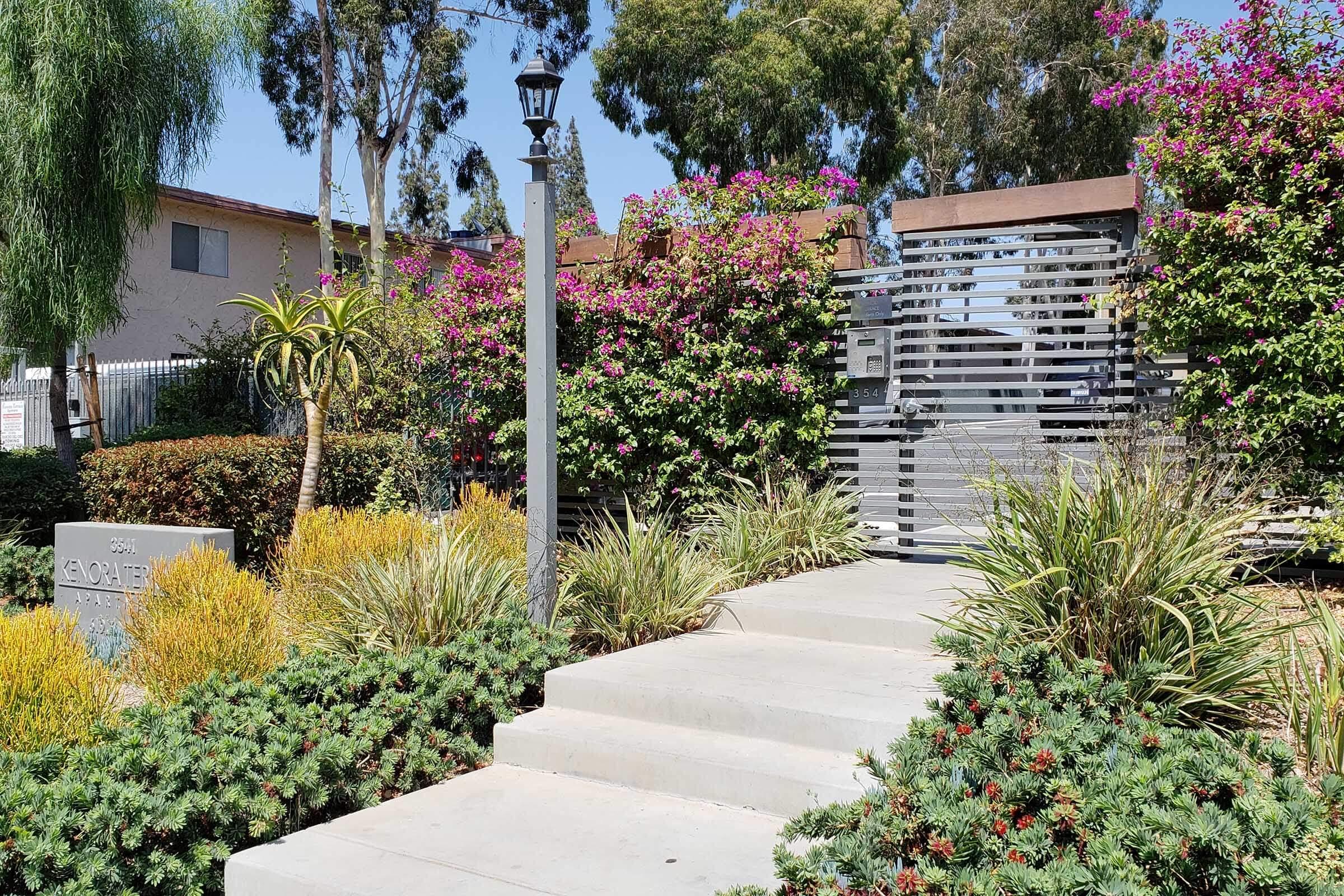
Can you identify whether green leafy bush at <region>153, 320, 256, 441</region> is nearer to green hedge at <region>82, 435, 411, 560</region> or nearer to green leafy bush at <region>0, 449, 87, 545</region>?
green leafy bush at <region>0, 449, 87, 545</region>

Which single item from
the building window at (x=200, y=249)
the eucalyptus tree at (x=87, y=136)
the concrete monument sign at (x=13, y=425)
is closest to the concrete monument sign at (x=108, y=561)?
the eucalyptus tree at (x=87, y=136)

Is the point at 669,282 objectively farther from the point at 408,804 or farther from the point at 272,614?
the point at 408,804

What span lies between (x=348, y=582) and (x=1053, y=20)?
2461 cm

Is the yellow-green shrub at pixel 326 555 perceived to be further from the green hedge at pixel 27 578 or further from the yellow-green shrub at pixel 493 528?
the green hedge at pixel 27 578

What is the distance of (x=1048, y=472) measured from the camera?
486cm

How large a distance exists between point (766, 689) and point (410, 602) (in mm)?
2048

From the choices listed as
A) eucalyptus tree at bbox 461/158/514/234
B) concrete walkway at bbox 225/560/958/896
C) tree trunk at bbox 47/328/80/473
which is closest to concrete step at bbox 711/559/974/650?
concrete walkway at bbox 225/560/958/896

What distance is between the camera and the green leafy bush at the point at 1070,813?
8.62ft

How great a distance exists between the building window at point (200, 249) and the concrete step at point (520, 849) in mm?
18530

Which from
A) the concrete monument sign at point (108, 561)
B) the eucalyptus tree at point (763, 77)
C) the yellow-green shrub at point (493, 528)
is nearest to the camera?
the yellow-green shrub at point (493, 528)

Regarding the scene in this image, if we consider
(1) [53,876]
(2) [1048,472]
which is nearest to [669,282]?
(2) [1048,472]

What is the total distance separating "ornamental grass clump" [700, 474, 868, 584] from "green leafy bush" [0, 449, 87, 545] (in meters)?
7.17

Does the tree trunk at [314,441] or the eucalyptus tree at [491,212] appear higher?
the eucalyptus tree at [491,212]

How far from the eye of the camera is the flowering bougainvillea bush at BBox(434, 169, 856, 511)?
8.60 metres
